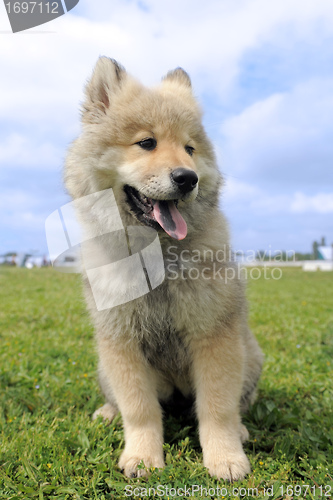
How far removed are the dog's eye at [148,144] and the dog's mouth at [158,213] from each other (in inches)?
10.4

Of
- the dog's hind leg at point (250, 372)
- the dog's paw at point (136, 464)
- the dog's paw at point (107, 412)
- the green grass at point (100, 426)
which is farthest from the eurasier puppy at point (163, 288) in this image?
the dog's paw at point (107, 412)

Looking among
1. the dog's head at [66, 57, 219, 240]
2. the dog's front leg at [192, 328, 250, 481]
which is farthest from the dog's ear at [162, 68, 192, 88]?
the dog's front leg at [192, 328, 250, 481]

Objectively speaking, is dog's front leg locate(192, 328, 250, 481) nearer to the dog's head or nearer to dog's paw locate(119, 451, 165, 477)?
dog's paw locate(119, 451, 165, 477)

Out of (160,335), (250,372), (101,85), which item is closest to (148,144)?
(101,85)

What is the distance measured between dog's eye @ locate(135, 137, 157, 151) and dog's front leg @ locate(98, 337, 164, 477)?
4.08 ft

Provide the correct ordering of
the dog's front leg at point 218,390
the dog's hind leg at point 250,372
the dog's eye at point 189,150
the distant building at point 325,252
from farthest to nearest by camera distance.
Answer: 1. the distant building at point 325,252
2. the dog's hind leg at point 250,372
3. the dog's eye at point 189,150
4. the dog's front leg at point 218,390

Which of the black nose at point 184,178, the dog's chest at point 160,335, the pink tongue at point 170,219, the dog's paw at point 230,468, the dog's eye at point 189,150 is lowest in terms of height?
the dog's paw at point 230,468

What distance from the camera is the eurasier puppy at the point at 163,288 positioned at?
252 centimetres

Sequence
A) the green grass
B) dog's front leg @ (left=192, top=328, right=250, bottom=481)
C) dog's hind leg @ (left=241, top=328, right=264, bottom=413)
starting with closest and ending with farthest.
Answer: the green grass → dog's front leg @ (left=192, top=328, right=250, bottom=481) → dog's hind leg @ (left=241, top=328, right=264, bottom=413)

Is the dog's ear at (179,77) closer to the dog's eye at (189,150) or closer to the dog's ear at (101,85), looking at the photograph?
the dog's ear at (101,85)

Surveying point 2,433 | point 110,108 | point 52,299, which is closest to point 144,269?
point 110,108

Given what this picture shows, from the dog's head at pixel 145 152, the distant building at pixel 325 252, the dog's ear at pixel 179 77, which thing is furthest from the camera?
the distant building at pixel 325 252

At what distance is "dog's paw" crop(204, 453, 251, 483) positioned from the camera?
2.42 metres

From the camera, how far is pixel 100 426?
2.89 m
